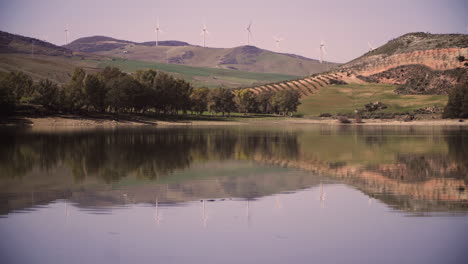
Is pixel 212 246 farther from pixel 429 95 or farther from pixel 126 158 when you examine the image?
pixel 429 95

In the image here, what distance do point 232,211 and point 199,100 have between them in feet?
448

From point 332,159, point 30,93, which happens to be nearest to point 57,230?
point 332,159

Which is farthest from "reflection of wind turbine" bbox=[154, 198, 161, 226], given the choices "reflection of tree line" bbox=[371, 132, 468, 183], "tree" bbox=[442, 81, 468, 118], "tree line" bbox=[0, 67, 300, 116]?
"tree" bbox=[442, 81, 468, 118]

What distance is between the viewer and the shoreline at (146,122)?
109m

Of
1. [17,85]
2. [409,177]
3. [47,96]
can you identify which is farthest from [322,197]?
[17,85]

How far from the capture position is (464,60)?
189875 mm

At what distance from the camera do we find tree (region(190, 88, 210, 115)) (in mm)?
154375

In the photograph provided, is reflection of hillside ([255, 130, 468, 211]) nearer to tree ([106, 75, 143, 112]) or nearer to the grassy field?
→ tree ([106, 75, 143, 112])

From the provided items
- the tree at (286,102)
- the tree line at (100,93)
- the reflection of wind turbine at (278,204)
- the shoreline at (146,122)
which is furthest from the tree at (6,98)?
the reflection of wind turbine at (278,204)

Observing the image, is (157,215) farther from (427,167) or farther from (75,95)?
(75,95)

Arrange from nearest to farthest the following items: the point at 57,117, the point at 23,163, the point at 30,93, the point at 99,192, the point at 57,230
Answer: the point at 57,230
the point at 99,192
the point at 23,163
the point at 57,117
the point at 30,93

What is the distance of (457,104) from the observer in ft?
419

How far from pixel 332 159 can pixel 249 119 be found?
109m

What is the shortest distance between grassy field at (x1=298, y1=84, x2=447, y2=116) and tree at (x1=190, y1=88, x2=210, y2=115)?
1340 inches
